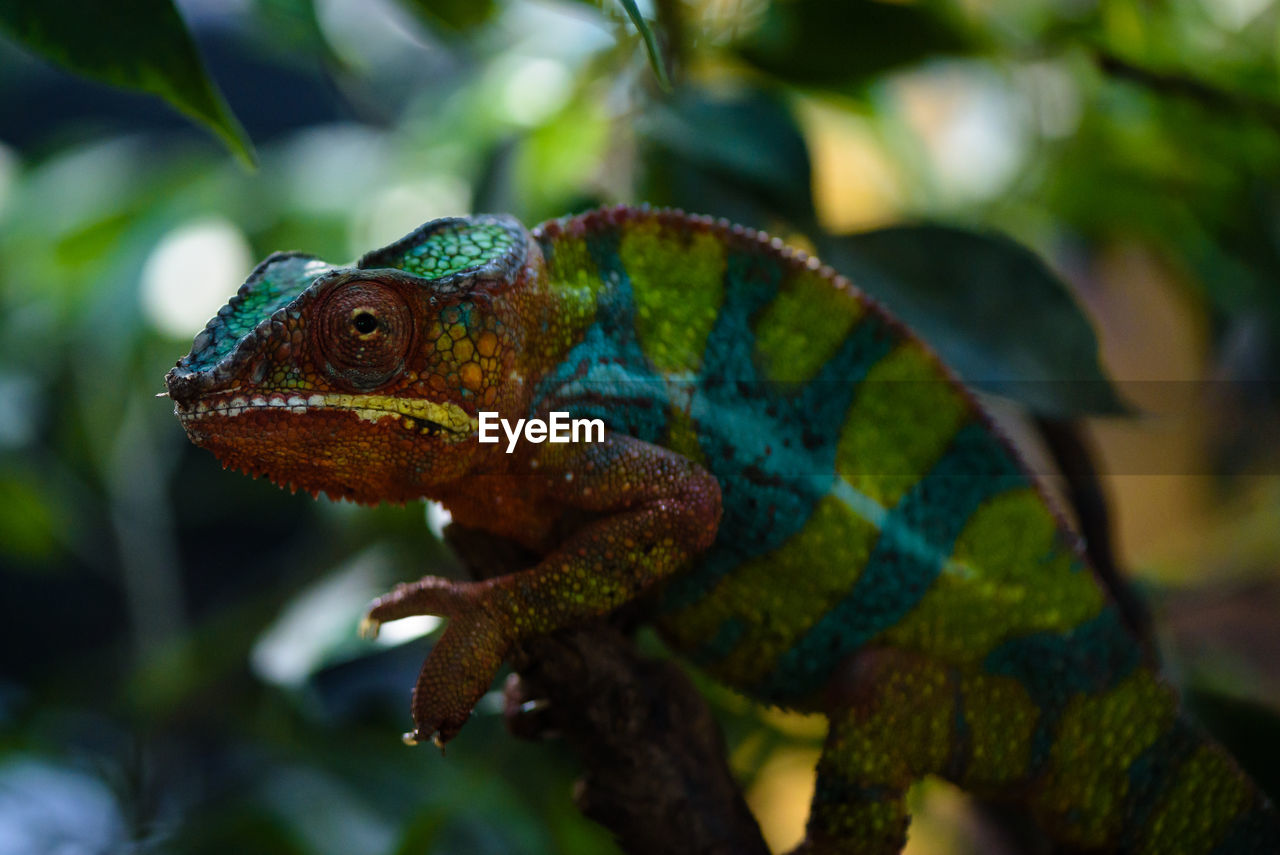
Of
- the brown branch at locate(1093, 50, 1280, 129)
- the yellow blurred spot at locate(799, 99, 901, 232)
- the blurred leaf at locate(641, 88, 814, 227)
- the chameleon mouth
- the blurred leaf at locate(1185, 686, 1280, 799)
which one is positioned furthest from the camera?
the yellow blurred spot at locate(799, 99, 901, 232)

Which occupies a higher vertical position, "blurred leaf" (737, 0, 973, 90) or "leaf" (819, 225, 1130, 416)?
"blurred leaf" (737, 0, 973, 90)

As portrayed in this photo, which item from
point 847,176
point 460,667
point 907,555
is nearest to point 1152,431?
point 847,176

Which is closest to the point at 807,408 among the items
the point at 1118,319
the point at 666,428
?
the point at 666,428

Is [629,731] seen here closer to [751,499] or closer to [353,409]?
[751,499]

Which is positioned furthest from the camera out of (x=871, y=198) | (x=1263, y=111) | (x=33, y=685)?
(x=871, y=198)

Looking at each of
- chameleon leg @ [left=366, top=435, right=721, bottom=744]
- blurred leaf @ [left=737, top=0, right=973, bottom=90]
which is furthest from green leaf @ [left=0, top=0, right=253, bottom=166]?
blurred leaf @ [left=737, top=0, right=973, bottom=90]

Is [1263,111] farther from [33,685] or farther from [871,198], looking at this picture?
[33,685]

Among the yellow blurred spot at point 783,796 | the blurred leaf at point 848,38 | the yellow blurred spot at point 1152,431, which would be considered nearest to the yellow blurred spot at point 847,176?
the yellow blurred spot at point 1152,431

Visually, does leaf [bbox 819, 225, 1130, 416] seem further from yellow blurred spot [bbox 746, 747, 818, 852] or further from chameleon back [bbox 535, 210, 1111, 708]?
yellow blurred spot [bbox 746, 747, 818, 852]
